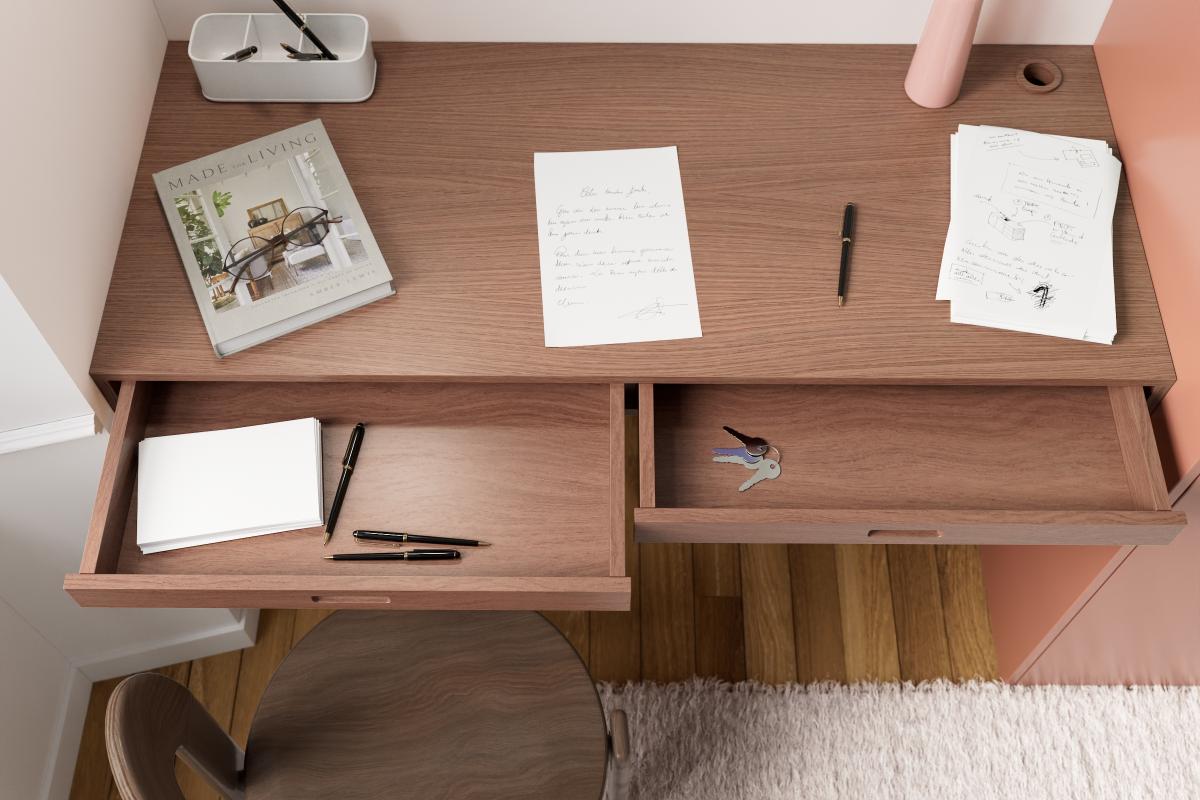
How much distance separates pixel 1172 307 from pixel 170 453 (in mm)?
1174

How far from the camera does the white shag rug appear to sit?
1.62 meters

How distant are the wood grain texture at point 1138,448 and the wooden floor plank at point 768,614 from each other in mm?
744

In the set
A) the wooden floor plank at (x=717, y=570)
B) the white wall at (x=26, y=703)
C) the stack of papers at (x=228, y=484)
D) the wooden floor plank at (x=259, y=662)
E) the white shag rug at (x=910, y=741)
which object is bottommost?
the white shag rug at (x=910, y=741)

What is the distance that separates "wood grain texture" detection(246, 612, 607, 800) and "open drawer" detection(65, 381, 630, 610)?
0.81ft

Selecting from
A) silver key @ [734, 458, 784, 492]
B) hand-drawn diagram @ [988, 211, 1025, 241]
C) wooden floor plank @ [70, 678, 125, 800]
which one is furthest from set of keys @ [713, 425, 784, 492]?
wooden floor plank @ [70, 678, 125, 800]

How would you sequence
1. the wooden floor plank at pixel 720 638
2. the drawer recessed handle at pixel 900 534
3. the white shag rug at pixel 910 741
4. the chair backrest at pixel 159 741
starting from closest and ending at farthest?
the chair backrest at pixel 159 741 < the drawer recessed handle at pixel 900 534 < the white shag rug at pixel 910 741 < the wooden floor plank at pixel 720 638

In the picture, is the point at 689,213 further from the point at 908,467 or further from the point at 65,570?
the point at 65,570

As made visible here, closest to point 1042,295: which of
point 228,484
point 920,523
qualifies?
point 920,523

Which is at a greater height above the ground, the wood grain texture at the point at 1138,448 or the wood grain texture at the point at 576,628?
the wood grain texture at the point at 1138,448

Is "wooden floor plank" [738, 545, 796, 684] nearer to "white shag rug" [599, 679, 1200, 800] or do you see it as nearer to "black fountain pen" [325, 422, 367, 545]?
"white shag rug" [599, 679, 1200, 800]

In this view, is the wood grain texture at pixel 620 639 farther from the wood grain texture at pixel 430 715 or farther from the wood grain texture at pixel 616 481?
the wood grain texture at pixel 616 481

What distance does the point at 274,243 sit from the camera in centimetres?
120

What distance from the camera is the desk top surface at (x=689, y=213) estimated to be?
1.15 meters
